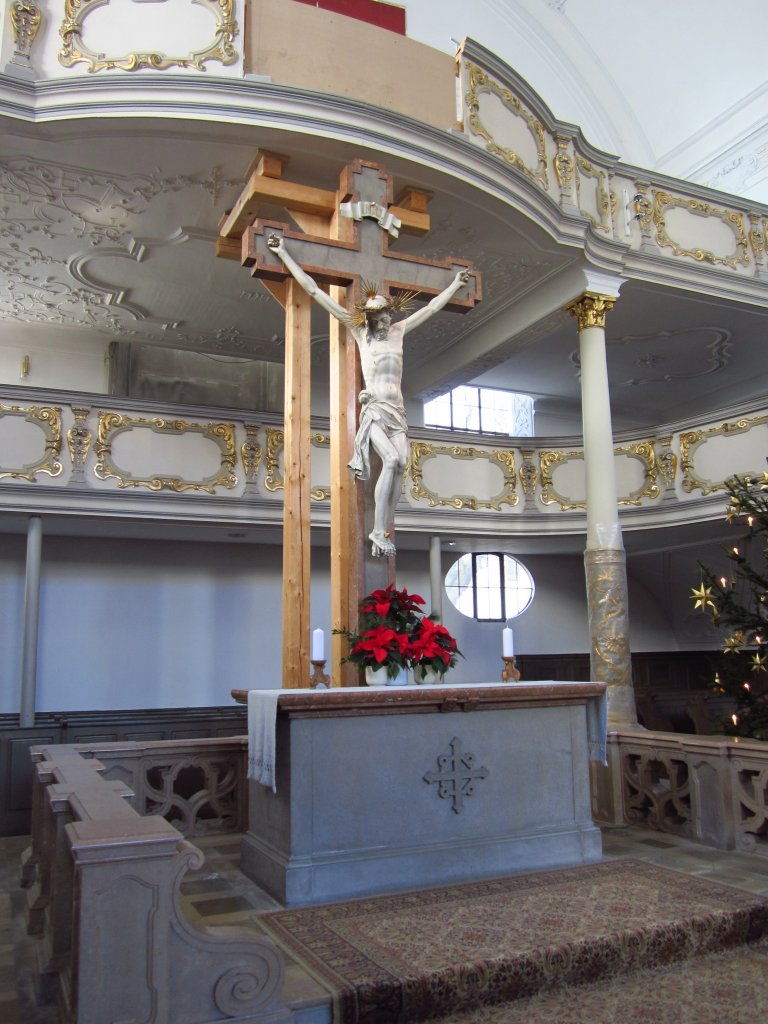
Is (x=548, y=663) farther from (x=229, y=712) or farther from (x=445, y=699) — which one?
(x=445, y=699)

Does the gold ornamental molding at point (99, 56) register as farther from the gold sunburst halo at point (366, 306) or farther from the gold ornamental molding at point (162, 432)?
the gold ornamental molding at point (162, 432)

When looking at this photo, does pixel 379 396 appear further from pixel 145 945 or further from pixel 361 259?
pixel 145 945

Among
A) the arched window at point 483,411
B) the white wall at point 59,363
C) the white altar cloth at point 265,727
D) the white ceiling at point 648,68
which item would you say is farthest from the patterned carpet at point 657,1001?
the white ceiling at point 648,68

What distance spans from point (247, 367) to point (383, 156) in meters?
6.24

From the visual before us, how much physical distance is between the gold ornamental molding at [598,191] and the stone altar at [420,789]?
603 cm

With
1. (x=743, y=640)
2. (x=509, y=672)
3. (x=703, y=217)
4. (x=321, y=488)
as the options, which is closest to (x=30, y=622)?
(x=321, y=488)

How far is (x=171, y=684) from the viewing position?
37.4ft

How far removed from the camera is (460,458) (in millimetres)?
11484

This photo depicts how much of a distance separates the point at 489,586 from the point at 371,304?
29.0ft

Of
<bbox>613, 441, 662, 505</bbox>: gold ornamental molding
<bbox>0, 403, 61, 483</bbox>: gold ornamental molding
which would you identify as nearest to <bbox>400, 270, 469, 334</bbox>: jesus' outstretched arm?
<bbox>0, 403, 61, 483</bbox>: gold ornamental molding

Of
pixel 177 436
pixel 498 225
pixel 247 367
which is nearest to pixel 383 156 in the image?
pixel 498 225

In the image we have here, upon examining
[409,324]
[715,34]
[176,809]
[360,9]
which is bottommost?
[176,809]

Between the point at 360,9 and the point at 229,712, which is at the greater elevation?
the point at 360,9

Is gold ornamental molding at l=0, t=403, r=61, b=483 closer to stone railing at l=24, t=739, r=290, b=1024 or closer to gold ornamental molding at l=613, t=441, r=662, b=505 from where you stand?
gold ornamental molding at l=613, t=441, r=662, b=505
